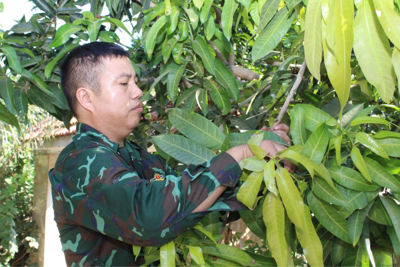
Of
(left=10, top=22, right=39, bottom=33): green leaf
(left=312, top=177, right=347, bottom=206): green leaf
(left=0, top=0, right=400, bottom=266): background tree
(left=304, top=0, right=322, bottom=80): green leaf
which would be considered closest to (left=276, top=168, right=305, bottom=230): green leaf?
(left=0, top=0, right=400, bottom=266): background tree

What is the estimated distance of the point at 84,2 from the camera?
1.78 meters

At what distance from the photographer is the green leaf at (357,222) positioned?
83cm

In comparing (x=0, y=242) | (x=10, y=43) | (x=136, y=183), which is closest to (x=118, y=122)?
(x=136, y=183)

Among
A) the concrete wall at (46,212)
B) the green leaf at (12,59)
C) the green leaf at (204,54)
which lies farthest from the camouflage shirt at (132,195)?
the concrete wall at (46,212)

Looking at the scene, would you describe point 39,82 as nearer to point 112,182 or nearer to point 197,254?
point 112,182

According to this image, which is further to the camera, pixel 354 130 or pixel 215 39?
pixel 215 39

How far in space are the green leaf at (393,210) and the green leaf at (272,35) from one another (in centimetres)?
42

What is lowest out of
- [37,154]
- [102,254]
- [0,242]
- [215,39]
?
[0,242]

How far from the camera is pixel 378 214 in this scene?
34.7 inches

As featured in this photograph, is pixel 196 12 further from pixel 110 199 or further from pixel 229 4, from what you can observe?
pixel 110 199

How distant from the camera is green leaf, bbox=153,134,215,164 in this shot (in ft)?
3.28

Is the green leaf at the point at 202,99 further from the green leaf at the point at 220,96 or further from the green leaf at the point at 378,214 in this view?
the green leaf at the point at 378,214

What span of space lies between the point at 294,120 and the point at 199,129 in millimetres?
249

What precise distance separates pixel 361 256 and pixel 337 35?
60 cm
